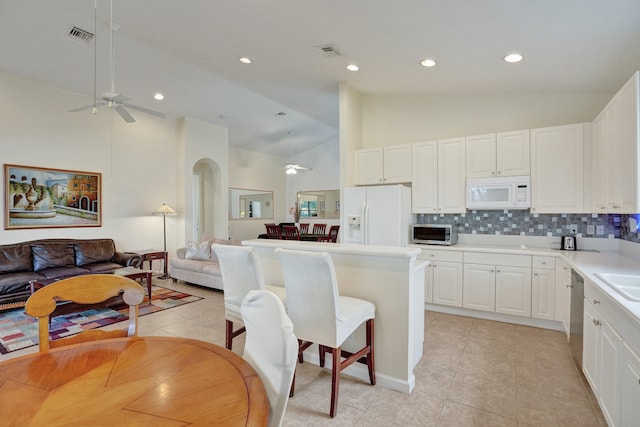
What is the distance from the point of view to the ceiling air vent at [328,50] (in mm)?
3352

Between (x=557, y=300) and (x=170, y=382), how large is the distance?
12.4 feet

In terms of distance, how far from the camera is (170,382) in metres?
1.04

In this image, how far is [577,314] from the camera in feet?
8.23

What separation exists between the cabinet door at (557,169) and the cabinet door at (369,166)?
73.9 inches

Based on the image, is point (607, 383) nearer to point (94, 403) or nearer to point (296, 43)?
point (94, 403)

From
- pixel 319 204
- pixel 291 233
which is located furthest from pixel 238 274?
pixel 319 204

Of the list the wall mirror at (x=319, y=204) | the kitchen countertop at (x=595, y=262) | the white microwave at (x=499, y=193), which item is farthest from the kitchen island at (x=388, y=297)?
the wall mirror at (x=319, y=204)

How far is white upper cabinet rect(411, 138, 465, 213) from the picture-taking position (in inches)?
163

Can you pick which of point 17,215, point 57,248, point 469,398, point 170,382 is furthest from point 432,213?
point 17,215

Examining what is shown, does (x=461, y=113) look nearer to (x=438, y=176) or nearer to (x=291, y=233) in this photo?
(x=438, y=176)

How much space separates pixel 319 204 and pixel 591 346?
7943 mm

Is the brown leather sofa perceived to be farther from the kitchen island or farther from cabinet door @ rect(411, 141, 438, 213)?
cabinet door @ rect(411, 141, 438, 213)

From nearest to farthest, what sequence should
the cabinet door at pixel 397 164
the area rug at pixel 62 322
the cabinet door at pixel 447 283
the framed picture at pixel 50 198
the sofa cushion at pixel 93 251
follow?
the area rug at pixel 62 322 → the cabinet door at pixel 447 283 → the cabinet door at pixel 397 164 → the framed picture at pixel 50 198 → the sofa cushion at pixel 93 251

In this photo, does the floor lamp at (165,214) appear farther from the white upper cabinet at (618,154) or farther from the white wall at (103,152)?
the white upper cabinet at (618,154)
